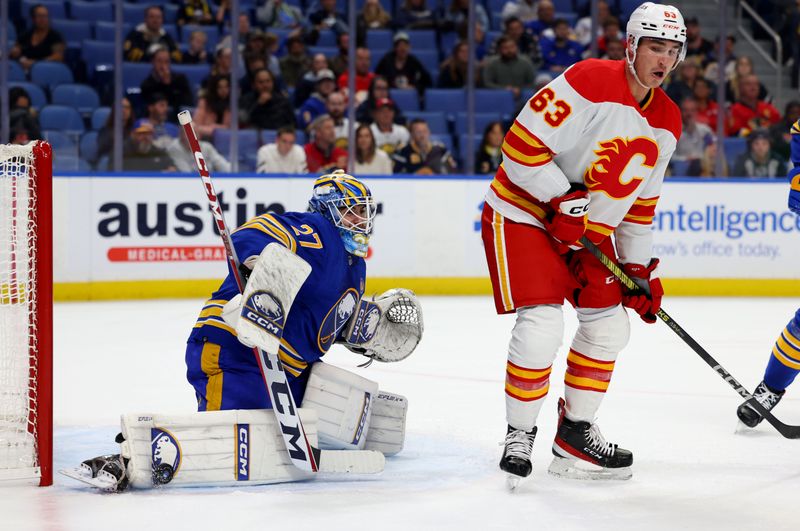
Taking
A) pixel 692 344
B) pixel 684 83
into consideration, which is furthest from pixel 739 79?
pixel 692 344

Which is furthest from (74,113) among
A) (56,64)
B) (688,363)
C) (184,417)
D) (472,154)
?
(184,417)

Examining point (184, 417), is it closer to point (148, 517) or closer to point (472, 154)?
point (148, 517)

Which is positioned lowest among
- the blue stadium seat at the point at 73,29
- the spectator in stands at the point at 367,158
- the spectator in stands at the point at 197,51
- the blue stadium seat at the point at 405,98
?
the spectator in stands at the point at 367,158

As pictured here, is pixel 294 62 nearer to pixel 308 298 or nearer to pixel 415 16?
pixel 415 16

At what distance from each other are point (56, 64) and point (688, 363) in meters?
4.38

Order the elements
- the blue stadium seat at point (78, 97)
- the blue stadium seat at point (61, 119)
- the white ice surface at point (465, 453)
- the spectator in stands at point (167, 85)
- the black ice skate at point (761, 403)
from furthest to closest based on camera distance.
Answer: the spectator in stands at point (167, 85) < the blue stadium seat at point (78, 97) < the blue stadium seat at point (61, 119) < the black ice skate at point (761, 403) < the white ice surface at point (465, 453)

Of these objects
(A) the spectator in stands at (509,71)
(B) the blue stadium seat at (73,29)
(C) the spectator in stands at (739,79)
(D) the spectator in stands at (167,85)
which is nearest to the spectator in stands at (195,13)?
(D) the spectator in stands at (167,85)

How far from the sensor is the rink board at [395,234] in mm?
7109

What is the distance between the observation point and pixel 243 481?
292 cm

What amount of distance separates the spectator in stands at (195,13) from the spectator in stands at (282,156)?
3.23 ft

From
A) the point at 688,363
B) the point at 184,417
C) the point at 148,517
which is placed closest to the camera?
the point at 148,517

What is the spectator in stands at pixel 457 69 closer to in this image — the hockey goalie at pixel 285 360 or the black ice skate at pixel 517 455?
the hockey goalie at pixel 285 360

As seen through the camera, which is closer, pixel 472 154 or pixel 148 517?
pixel 148 517

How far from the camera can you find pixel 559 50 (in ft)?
27.9
